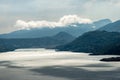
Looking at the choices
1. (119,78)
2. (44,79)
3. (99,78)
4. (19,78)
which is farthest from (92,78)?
(19,78)

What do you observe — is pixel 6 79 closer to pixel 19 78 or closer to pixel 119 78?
pixel 19 78

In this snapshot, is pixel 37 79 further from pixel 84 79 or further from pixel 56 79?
pixel 84 79

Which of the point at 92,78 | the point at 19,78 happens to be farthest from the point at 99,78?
the point at 19,78

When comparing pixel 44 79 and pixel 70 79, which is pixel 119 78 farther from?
pixel 44 79

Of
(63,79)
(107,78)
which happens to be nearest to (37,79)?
(63,79)

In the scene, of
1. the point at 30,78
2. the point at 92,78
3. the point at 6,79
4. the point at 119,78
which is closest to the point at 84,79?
the point at 92,78
